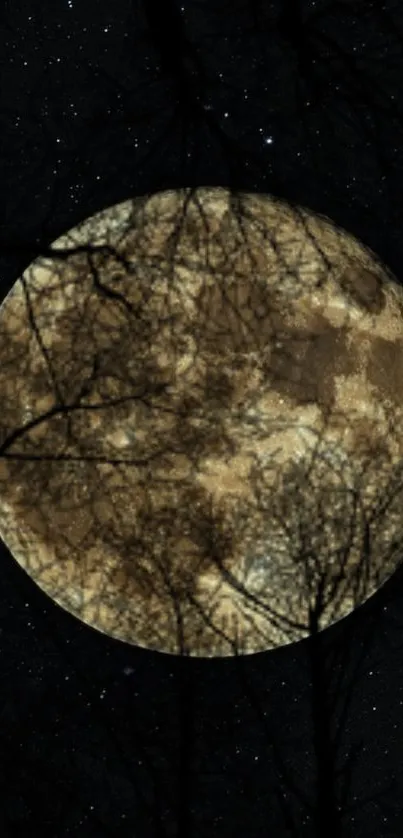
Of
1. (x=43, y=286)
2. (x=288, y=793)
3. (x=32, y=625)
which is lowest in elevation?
(x=288, y=793)

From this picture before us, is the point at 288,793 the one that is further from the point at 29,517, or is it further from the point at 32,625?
the point at 29,517

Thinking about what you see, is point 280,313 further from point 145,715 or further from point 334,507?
point 145,715

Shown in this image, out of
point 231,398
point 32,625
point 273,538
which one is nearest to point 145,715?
point 32,625

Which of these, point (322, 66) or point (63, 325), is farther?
point (322, 66)

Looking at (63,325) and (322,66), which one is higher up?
(322,66)

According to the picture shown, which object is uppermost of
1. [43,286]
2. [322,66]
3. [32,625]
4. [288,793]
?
[322,66]

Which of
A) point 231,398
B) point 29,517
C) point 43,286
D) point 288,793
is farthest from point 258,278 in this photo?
point 288,793

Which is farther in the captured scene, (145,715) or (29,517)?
(145,715)

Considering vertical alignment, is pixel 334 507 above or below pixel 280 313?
below
